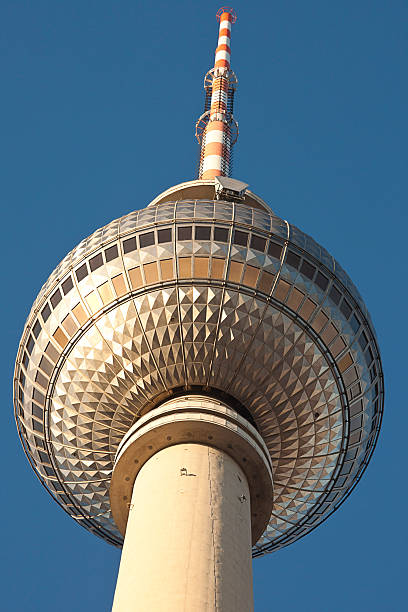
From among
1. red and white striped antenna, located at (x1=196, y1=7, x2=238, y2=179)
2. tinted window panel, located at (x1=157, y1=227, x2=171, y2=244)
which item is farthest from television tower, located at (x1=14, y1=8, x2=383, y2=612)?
red and white striped antenna, located at (x1=196, y1=7, x2=238, y2=179)

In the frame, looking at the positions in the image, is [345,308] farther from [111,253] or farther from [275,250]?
[111,253]

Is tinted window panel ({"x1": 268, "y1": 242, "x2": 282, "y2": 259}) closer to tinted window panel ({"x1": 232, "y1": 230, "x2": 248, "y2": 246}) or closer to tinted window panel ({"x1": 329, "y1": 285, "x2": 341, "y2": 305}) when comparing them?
tinted window panel ({"x1": 232, "y1": 230, "x2": 248, "y2": 246})

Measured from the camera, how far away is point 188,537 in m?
21.2

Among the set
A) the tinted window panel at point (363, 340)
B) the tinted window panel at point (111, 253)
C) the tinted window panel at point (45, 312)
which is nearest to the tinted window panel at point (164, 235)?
the tinted window panel at point (111, 253)

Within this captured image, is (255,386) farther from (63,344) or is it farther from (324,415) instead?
(63,344)

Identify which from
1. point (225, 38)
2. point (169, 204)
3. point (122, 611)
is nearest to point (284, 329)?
point (169, 204)

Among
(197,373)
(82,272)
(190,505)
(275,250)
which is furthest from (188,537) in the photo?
(275,250)

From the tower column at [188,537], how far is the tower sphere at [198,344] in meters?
2.49

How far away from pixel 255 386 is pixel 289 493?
4911 mm

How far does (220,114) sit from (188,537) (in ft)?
76.4

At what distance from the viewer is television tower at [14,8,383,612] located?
23.5 metres

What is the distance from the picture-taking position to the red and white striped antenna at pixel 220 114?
121ft

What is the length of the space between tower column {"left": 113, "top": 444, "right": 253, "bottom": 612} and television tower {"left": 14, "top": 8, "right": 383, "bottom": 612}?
0.06m

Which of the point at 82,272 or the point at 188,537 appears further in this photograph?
the point at 82,272
